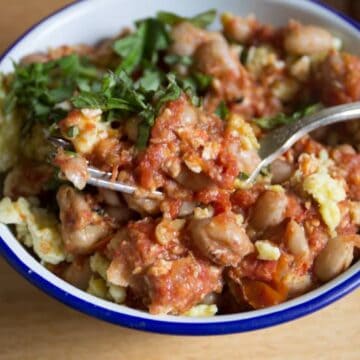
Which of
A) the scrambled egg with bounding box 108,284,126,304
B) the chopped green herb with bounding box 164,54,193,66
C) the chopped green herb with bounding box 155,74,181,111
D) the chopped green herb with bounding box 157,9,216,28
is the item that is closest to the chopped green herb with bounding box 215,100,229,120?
the chopped green herb with bounding box 164,54,193,66

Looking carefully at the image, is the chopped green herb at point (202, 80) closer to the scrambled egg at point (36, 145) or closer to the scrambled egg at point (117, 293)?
the scrambled egg at point (36, 145)

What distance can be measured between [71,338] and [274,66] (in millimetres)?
1190

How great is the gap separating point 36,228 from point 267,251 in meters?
0.70

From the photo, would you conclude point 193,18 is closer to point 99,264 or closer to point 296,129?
point 296,129

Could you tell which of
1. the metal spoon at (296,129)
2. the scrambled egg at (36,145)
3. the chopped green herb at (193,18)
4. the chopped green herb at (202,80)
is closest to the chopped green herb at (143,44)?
the chopped green herb at (193,18)

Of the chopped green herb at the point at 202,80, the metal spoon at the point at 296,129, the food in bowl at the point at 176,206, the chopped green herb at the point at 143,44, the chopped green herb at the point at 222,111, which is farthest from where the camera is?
the chopped green herb at the point at 143,44

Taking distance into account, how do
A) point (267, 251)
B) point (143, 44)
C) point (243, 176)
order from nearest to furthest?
point (267, 251), point (243, 176), point (143, 44)

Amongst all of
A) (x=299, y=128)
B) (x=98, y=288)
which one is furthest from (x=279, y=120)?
(x=98, y=288)

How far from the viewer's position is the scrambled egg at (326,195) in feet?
6.38

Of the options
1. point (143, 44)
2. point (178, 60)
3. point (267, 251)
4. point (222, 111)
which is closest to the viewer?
point (267, 251)

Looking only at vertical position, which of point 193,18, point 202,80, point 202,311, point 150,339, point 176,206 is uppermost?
point 193,18

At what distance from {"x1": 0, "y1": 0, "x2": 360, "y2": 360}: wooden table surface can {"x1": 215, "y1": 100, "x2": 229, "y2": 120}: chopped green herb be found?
71 cm

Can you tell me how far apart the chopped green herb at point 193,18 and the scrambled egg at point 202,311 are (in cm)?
116

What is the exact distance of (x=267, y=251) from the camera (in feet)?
6.11
